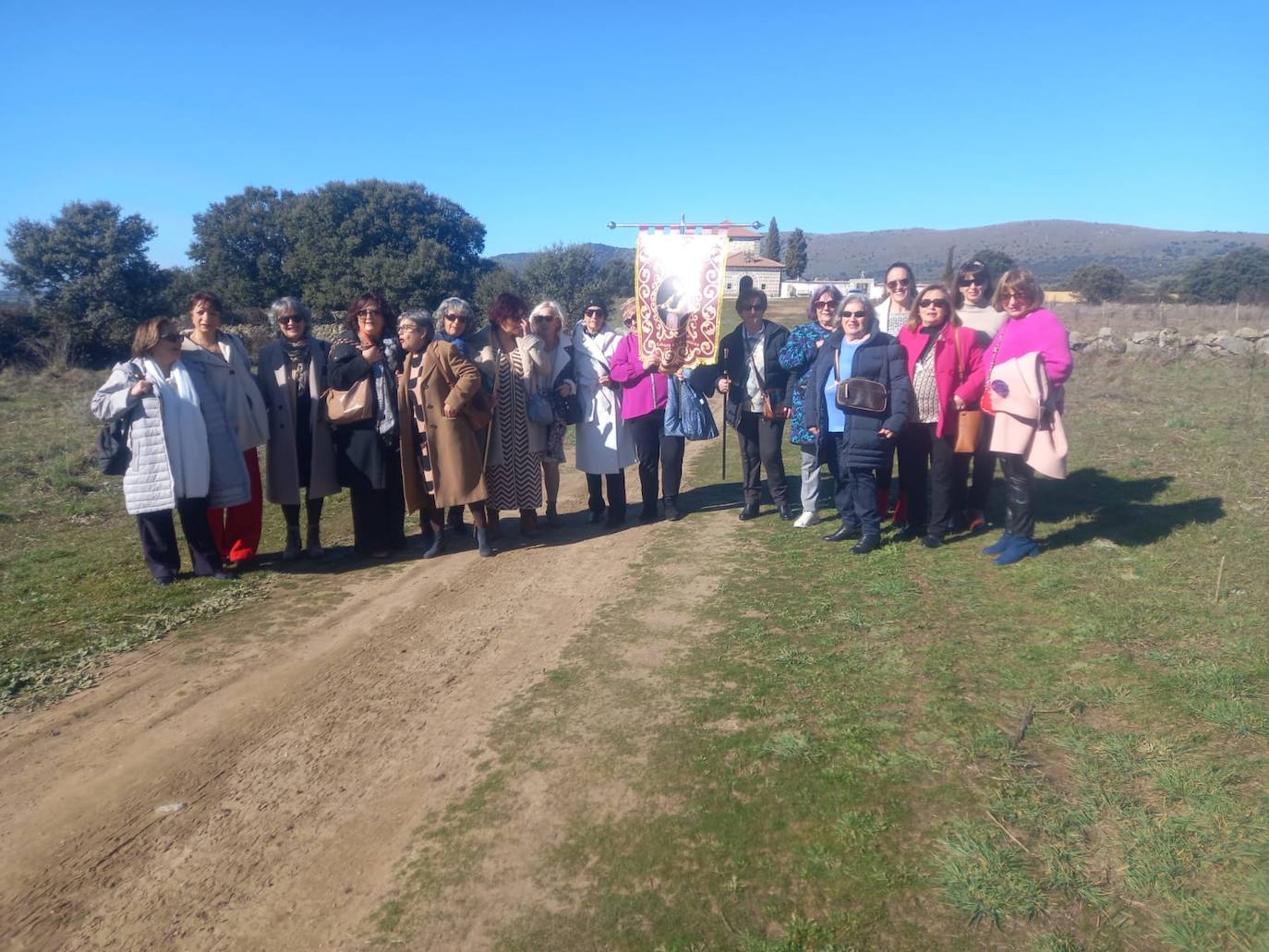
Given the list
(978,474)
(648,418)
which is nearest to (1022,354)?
(978,474)

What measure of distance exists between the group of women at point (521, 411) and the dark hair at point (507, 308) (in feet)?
0.06

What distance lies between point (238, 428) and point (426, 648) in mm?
2595

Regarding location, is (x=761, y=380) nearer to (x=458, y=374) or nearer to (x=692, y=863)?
(x=458, y=374)

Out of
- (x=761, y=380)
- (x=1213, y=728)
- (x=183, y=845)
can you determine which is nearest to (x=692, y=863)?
(x=183, y=845)

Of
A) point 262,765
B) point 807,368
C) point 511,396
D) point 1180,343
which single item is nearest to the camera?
point 262,765

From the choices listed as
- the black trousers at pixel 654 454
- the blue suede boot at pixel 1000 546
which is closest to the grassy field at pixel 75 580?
the black trousers at pixel 654 454

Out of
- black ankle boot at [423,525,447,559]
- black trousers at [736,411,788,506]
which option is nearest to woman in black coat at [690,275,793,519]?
black trousers at [736,411,788,506]

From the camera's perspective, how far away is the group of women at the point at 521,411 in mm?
5664

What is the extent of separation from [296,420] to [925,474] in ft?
16.3

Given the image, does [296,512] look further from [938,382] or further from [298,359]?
[938,382]

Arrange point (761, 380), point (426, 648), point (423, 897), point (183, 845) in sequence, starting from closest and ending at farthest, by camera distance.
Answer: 1. point (423, 897)
2. point (183, 845)
3. point (426, 648)
4. point (761, 380)

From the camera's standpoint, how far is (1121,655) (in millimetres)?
4094

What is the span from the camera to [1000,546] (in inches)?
232

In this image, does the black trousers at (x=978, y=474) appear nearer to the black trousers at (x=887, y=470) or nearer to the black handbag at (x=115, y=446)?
the black trousers at (x=887, y=470)
